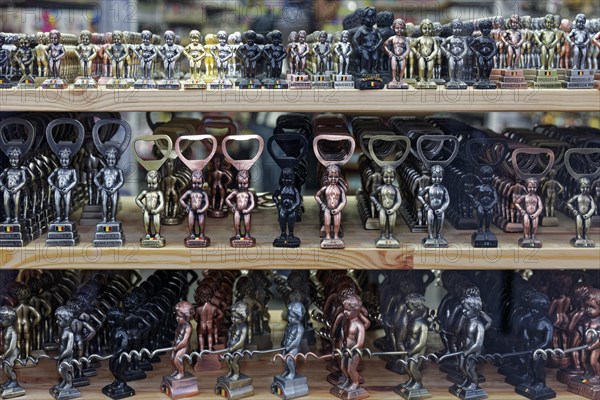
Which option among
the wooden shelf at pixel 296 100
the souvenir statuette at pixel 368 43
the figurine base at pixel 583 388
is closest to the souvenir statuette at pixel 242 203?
the wooden shelf at pixel 296 100

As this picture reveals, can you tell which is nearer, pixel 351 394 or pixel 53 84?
pixel 53 84

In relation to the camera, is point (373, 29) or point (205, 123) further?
point (205, 123)

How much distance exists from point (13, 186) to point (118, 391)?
0.65 meters

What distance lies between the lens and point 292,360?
8.09 feet

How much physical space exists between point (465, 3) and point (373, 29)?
511 mm

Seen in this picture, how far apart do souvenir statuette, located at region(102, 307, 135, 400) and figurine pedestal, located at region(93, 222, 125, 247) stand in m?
0.23

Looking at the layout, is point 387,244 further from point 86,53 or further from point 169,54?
point 86,53

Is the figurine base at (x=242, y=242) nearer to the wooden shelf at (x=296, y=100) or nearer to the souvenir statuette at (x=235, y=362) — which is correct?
the souvenir statuette at (x=235, y=362)

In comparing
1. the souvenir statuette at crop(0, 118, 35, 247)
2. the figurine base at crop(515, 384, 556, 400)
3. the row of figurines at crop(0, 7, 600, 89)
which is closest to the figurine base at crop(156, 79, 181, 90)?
the row of figurines at crop(0, 7, 600, 89)

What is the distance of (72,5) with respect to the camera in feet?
9.37

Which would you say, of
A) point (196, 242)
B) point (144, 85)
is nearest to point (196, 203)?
point (196, 242)

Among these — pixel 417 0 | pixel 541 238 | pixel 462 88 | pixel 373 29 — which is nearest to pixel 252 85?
pixel 373 29

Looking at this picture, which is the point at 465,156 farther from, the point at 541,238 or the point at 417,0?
the point at 417,0

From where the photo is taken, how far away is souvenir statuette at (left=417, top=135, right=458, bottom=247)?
2.40 meters
